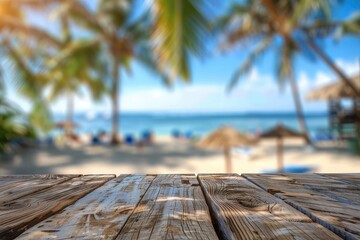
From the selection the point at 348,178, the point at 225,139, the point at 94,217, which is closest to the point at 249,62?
the point at 225,139

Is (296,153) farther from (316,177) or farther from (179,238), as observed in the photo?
(179,238)

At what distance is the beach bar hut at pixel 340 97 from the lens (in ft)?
35.8

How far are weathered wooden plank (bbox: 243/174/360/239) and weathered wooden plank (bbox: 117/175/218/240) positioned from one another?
0.23 meters

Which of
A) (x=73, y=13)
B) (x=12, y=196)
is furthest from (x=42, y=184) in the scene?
(x=73, y=13)

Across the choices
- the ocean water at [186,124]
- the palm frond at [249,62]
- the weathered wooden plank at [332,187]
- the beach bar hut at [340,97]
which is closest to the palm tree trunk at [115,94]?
the palm frond at [249,62]

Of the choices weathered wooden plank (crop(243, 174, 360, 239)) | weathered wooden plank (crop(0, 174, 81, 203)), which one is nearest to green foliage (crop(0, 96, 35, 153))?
weathered wooden plank (crop(0, 174, 81, 203))

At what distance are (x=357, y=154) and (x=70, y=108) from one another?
2072 centimetres

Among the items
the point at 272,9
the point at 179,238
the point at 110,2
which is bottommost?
the point at 179,238

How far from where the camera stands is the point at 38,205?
0.71m

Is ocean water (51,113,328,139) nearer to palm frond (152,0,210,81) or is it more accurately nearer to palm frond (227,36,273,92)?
palm frond (227,36,273,92)

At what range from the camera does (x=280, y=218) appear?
0.60 meters

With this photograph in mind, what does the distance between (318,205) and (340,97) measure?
12.7 metres

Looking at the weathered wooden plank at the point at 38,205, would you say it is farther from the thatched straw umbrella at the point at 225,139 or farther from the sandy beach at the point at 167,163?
the sandy beach at the point at 167,163

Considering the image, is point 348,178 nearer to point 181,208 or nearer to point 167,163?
point 181,208
